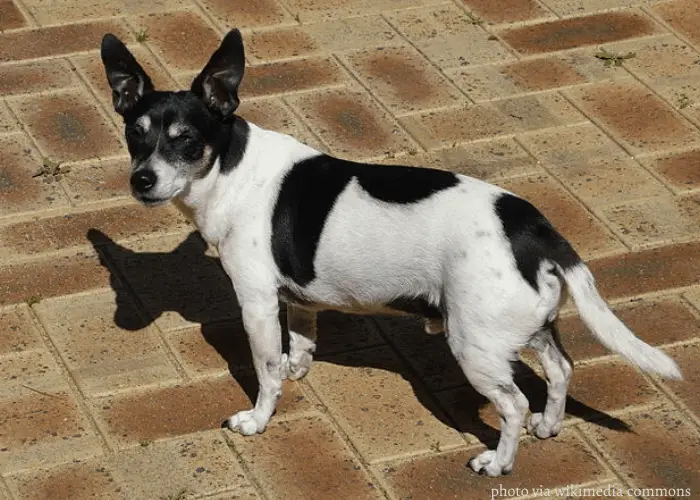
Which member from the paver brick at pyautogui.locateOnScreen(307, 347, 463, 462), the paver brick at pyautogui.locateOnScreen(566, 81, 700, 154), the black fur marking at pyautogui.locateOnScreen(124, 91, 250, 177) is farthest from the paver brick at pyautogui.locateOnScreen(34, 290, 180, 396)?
the paver brick at pyautogui.locateOnScreen(566, 81, 700, 154)

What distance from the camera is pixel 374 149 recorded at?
8172 mm

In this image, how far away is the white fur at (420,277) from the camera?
5516 mm

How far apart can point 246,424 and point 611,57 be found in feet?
14.0

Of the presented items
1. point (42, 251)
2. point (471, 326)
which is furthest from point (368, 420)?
point (42, 251)

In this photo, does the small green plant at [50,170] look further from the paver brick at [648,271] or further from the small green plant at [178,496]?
the paver brick at [648,271]

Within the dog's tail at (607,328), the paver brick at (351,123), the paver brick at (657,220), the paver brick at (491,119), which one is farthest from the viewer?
the paver brick at (491,119)

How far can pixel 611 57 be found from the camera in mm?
9133

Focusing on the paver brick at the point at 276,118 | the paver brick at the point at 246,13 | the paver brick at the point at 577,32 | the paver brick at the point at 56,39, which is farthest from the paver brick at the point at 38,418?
the paver brick at the point at 577,32

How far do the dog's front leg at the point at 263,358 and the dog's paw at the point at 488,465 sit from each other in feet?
3.09

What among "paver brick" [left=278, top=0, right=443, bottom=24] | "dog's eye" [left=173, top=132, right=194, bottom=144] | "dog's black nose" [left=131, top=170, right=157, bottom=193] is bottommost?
"paver brick" [left=278, top=0, right=443, bottom=24]

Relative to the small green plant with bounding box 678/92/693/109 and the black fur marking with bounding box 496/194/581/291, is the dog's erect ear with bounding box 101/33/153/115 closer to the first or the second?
the black fur marking with bounding box 496/194/581/291

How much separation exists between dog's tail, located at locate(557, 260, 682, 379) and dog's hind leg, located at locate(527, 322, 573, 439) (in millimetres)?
285

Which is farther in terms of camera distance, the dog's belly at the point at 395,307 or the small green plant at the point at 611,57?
the small green plant at the point at 611,57

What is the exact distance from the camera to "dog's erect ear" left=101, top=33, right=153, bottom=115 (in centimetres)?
600
